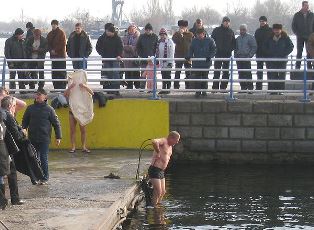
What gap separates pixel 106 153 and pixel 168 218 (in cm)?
505

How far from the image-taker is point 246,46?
2111 centimetres

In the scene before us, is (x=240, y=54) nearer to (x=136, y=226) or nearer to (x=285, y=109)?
(x=285, y=109)

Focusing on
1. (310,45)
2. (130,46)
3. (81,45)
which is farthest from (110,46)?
(310,45)

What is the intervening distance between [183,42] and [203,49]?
4.47ft

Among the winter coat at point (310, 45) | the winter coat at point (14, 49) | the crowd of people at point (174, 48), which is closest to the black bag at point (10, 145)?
the crowd of people at point (174, 48)

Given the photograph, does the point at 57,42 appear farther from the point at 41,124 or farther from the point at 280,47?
the point at 41,124

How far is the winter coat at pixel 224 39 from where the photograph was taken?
2105cm

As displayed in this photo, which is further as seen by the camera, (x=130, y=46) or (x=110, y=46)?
(x=130, y=46)

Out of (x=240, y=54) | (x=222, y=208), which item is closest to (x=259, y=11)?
(x=240, y=54)

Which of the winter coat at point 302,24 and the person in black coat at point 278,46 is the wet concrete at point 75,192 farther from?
the winter coat at point 302,24

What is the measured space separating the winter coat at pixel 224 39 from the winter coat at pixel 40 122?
6.85 metres

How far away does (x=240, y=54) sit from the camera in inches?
836

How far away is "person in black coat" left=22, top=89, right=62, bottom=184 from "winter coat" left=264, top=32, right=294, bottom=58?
23.4 ft

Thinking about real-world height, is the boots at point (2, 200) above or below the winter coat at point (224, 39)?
below
